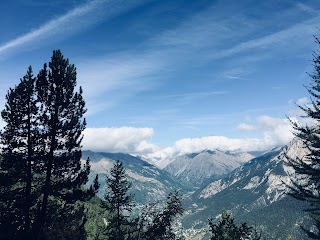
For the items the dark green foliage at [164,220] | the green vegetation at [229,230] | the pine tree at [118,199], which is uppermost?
the pine tree at [118,199]

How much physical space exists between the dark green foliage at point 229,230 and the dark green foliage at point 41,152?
67.5ft

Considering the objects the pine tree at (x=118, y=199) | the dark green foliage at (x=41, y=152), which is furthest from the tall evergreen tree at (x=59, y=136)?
the pine tree at (x=118, y=199)

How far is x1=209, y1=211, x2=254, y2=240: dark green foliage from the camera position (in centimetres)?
4016

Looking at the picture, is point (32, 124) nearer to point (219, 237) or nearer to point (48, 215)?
point (48, 215)

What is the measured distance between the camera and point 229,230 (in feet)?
138

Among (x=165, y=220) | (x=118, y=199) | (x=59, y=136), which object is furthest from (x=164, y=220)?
(x=59, y=136)

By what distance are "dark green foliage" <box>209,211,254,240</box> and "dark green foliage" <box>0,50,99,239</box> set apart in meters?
20.6

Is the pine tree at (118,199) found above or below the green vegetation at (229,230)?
above

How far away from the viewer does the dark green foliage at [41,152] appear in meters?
28.9

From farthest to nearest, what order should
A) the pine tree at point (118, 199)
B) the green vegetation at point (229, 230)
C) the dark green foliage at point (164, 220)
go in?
the dark green foliage at point (164, 220), the pine tree at point (118, 199), the green vegetation at point (229, 230)

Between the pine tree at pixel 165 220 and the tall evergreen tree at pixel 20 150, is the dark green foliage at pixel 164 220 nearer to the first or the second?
the pine tree at pixel 165 220

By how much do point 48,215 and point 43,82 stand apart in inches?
496

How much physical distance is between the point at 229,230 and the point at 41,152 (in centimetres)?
2670

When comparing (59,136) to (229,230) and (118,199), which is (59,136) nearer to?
(118,199)
